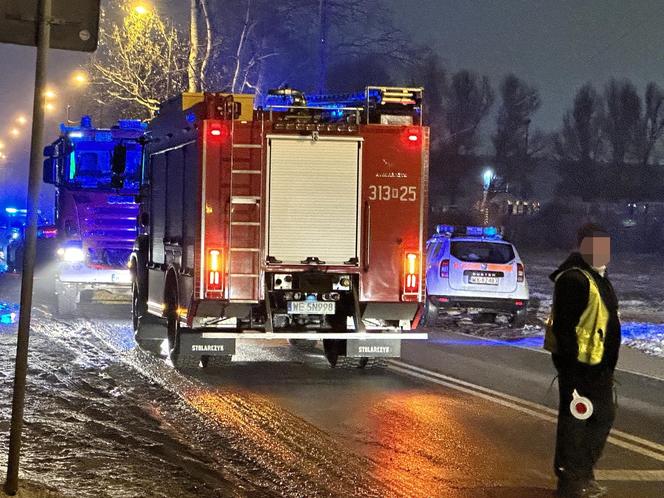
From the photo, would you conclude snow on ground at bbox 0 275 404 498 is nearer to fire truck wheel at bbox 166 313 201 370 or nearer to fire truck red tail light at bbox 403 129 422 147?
fire truck wheel at bbox 166 313 201 370

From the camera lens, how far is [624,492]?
6562mm

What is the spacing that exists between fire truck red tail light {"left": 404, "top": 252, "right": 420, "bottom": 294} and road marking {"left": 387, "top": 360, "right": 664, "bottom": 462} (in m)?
1.10

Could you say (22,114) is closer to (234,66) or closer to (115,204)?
(234,66)

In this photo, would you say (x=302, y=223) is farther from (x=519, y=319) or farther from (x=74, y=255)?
(x=74, y=255)

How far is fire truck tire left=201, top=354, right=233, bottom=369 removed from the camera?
39.5 ft

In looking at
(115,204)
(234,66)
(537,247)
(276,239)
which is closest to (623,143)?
(537,247)

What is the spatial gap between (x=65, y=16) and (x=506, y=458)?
4.61 metres

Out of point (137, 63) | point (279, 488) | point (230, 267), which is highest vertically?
point (137, 63)

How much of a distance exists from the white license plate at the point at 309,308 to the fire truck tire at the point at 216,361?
133cm

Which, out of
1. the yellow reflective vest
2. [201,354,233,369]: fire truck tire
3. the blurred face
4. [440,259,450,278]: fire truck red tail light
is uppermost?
the blurred face

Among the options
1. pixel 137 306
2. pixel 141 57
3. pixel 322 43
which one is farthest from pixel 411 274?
pixel 141 57

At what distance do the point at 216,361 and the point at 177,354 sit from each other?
0.84 m

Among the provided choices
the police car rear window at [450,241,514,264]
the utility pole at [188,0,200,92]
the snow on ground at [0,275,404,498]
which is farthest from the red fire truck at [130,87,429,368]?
the utility pole at [188,0,200,92]

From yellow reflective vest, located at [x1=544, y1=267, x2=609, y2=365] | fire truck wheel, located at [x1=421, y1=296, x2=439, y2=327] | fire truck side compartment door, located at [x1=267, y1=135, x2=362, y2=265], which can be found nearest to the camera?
yellow reflective vest, located at [x1=544, y1=267, x2=609, y2=365]
